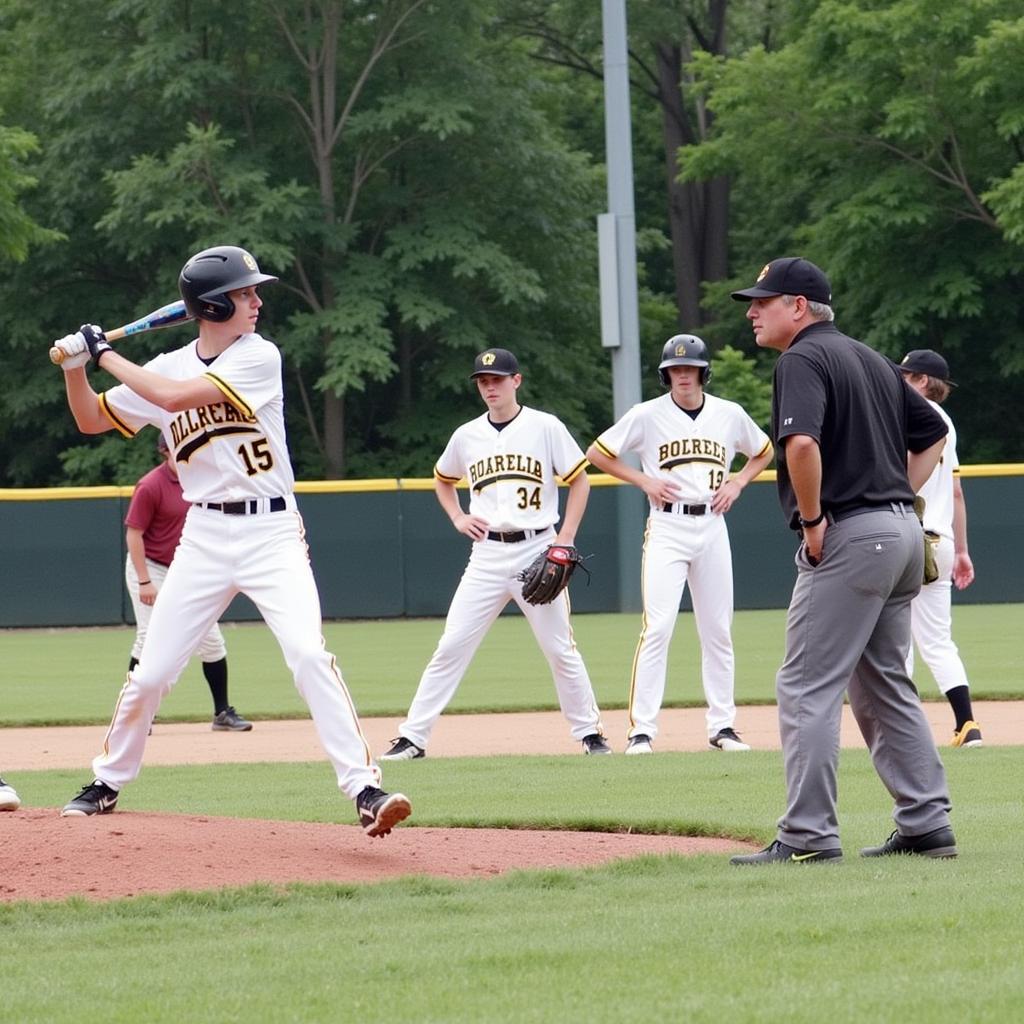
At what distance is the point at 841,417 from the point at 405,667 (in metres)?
10.8

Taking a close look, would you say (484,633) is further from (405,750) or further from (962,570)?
(962,570)

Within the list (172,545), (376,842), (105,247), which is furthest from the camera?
(105,247)

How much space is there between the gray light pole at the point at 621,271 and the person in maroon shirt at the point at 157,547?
11448 millimetres

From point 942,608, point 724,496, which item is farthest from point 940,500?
point 724,496

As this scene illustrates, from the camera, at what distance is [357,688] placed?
14.4 metres

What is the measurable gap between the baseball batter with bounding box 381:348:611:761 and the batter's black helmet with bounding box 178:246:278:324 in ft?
11.3

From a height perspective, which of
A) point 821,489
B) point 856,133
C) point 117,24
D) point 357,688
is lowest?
point 357,688

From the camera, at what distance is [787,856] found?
5961 millimetres

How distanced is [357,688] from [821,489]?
354 inches

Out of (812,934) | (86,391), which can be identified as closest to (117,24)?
(86,391)

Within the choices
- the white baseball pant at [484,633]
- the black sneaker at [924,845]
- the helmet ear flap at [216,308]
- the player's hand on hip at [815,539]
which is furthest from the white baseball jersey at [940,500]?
the helmet ear flap at [216,308]

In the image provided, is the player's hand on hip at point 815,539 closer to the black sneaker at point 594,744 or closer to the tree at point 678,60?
the black sneaker at point 594,744

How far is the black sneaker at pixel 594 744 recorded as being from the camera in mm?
9883

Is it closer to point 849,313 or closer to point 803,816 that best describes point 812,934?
point 803,816
